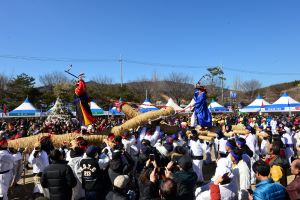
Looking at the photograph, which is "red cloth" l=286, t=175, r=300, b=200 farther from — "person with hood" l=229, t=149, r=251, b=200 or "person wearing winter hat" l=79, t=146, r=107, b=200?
"person wearing winter hat" l=79, t=146, r=107, b=200

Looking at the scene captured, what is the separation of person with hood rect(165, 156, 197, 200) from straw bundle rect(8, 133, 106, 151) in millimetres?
3597

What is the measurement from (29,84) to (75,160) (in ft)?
101

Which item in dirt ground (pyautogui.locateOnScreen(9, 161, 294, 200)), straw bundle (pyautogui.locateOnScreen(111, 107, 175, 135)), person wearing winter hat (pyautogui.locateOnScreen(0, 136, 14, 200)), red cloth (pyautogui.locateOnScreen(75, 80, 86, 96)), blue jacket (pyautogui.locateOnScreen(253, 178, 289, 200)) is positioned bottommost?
dirt ground (pyautogui.locateOnScreen(9, 161, 294, 200))

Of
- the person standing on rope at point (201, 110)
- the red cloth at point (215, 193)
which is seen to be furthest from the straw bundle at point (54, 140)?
the red cloth at point (215, 193)

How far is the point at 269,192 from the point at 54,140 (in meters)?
5.56

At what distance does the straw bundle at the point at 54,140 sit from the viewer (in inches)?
271

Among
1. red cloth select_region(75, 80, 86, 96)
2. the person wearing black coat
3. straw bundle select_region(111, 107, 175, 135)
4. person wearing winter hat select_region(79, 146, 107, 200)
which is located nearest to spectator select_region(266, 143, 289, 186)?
person wearing winter hat select_region(79, 146, 107, 200)

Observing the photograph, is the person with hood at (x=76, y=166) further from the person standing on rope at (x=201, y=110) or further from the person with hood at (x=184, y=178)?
the person standing on rope at (x=201, y=110)

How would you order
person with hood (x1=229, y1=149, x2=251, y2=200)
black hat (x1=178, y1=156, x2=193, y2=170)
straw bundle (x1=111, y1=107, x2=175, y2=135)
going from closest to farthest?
black hat (x1=178, y1=156, x2=193, y2=170)
person with hood (x1=229, y1=149, x2=251, y2=200)
straw bundle (x1=111, y1=107, x2=175, y2=135)

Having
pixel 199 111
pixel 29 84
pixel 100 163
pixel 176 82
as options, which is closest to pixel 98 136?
pixel 100 163

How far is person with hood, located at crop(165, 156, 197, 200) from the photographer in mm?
3840

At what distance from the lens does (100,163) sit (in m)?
4.90

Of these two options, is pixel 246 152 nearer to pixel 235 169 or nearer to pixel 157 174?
pixel 235 169

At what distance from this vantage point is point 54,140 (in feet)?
23.2
